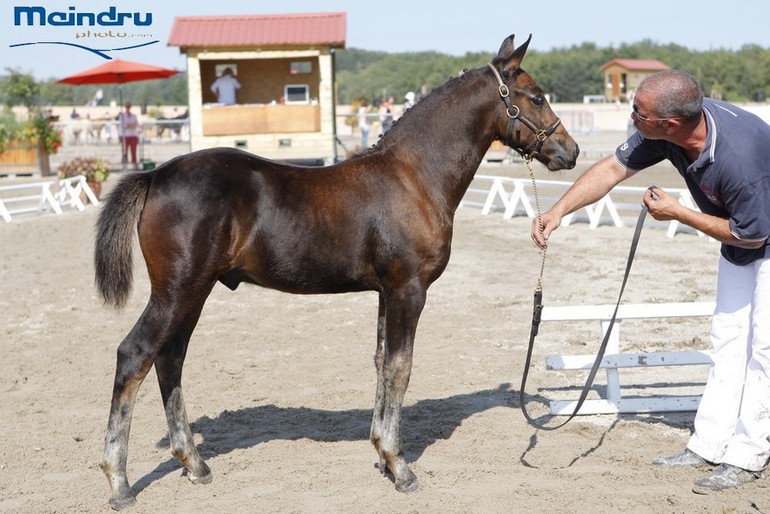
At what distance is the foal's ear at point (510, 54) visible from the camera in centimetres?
503

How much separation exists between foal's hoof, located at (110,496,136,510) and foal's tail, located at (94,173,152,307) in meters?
1.09

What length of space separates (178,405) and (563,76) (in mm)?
78453

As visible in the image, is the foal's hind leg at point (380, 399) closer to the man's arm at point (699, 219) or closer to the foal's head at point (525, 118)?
the foal's head at point (525, 118)

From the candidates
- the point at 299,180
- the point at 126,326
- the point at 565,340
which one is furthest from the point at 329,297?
the point at 299,180

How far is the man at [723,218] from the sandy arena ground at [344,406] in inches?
10.0

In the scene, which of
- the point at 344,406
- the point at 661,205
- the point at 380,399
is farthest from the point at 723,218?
the point at 344,406

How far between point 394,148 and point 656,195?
155cm

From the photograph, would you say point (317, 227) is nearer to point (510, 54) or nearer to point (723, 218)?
point (510, 54)

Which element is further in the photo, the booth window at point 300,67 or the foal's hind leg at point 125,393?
the booth window at point 300,67

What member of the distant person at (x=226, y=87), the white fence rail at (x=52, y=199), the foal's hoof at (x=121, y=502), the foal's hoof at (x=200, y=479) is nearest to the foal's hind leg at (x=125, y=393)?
the foal's hoof at (x=121, y=502)

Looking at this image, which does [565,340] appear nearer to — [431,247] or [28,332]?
[431,247]

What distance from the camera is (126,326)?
9023 mm

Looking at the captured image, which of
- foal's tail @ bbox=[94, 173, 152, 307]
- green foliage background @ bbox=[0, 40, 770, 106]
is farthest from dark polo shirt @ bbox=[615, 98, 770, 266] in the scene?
green foliage background @ bbox=[0, 40, 770, 106]

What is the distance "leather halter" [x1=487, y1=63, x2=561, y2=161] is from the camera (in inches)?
201
